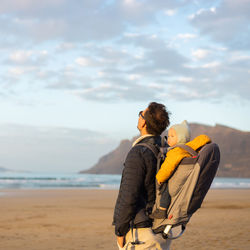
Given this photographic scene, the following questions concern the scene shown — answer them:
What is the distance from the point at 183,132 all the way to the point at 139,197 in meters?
0.56

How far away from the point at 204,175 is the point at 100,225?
798 centimetres

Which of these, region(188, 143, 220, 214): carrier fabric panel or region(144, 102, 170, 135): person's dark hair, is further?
region(144, 102, 170, 135): person's dark hair

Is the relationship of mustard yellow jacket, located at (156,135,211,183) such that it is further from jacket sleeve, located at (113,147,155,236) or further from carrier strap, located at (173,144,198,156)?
jacket sleeve, located at (113,147,155,236)

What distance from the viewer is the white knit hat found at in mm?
2577

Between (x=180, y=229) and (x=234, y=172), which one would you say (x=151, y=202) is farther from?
(x=234, y=172)

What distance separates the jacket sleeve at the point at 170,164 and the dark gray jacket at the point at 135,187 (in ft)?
0.34

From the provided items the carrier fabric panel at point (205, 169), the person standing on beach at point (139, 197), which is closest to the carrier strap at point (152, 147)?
the person standing on beach at point (139, 197)

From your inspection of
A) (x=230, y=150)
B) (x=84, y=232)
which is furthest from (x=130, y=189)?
(x=230, y=150)

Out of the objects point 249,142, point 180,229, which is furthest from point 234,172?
point 180,229

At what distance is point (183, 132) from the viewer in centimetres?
258

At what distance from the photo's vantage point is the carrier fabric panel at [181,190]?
2328 mm

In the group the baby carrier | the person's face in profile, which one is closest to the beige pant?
the baby carrier

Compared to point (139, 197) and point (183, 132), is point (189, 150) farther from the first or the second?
point (139, 197)

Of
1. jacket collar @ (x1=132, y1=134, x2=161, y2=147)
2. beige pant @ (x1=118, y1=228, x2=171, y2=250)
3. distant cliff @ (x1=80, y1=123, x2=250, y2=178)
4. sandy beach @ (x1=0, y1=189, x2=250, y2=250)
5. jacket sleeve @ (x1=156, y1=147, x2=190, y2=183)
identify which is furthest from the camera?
distant cliff @ (x1=80, y1=123, x2=250, y2=178)
